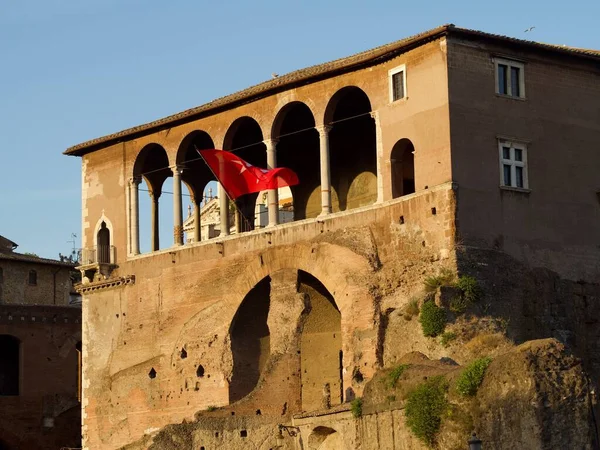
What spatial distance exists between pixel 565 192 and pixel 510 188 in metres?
1.76

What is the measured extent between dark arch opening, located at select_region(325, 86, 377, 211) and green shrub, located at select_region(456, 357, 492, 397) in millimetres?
11480

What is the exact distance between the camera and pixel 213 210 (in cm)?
7294

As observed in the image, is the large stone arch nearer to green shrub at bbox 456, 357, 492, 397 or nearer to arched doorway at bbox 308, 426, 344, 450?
arched doorway at bbox 308, 426, 344, 450

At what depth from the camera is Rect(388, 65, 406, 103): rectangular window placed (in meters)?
39.2

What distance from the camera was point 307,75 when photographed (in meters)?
41.7

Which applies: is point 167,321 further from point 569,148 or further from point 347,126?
point 569,148

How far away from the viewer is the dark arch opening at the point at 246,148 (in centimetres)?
4434

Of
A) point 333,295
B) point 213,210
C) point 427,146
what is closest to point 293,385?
point 333,295

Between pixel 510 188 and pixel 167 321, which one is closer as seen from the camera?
pixel 510 188

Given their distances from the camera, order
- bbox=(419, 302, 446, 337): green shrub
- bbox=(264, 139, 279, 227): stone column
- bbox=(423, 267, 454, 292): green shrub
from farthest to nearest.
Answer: bbox=(264, 139, 279, 227): stone column
bbox=(423, 267, 454, 292): green shrub
bbox=(419, 302, 446, 337): green shrub

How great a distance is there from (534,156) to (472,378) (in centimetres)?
866

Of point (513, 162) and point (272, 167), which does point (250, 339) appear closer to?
point (272, 167)

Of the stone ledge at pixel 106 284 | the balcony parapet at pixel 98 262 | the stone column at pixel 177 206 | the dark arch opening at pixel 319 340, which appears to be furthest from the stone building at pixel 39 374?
the dark arch opening at pixel 319 340

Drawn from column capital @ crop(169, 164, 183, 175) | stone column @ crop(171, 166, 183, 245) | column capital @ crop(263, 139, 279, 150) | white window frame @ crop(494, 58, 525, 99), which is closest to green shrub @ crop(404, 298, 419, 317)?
white window frame @ crop(494, 58, 525, 99)
